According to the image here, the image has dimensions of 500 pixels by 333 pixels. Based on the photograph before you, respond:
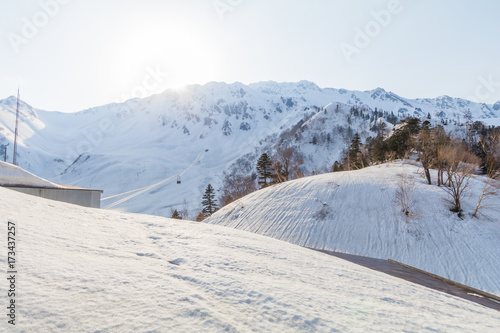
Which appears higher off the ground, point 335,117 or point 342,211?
point 335,117

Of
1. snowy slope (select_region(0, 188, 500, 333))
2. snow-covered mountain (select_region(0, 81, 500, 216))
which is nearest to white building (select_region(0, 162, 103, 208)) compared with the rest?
snowy slope (select_region(0, 188, 500, 333))

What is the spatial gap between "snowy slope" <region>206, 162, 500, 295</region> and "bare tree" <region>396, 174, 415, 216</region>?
382mm

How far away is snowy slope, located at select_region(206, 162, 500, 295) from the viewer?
53.1 feet

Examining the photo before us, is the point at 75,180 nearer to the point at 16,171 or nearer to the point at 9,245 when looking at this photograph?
the point at 16,171

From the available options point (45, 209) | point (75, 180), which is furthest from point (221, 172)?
point (45, 209)

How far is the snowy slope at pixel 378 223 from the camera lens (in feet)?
53.1

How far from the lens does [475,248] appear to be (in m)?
16.6

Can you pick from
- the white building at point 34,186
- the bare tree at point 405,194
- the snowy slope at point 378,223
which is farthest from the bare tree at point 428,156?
the white building at point 34,186

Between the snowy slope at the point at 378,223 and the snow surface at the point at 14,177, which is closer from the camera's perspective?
the snow surface at the point at 14,177

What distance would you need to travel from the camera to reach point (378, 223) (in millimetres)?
19734

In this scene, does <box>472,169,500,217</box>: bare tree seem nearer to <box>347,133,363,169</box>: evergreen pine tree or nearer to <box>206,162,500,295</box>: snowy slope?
<box>206,162,500,295</box>: snowy slope

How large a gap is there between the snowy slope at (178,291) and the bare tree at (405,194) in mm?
16291

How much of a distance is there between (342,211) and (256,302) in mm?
19521

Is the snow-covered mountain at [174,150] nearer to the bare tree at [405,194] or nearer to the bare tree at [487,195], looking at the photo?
the bare tree at [405,194]
